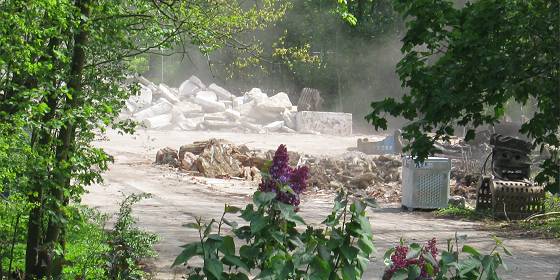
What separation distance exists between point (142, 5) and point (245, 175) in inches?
618

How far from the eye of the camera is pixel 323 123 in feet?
133

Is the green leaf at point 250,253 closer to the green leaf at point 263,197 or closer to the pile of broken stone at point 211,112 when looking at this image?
the green leaf at point 263,197

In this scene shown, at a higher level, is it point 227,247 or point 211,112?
point 211,112

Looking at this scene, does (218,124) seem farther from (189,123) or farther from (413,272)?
(413,272)

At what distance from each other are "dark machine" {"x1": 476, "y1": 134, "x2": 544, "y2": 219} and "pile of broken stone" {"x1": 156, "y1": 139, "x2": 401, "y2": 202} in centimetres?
373

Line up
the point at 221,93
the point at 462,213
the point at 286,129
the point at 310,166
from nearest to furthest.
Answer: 1. the point at 462,213
2. the point at 310,166
3. the point at 286,129
4. the point at 221,93

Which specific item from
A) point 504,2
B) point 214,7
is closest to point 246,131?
point 214,7

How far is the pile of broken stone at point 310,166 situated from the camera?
21.0m

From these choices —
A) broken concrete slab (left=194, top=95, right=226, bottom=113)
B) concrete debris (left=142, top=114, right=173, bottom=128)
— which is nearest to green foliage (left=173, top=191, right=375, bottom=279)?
concrete debris (left=142, top=114, right=173, bottom=128)

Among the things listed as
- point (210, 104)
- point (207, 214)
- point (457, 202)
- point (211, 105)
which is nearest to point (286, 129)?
point (211, 105)

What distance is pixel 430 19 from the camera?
5875mm

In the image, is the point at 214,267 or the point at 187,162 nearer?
the point at 214,267

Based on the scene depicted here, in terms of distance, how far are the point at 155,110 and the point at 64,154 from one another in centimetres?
3599

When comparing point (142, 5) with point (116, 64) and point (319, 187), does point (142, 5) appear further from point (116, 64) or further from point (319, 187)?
point (319, 187)
